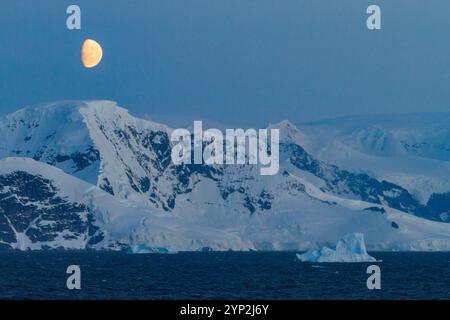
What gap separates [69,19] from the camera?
4031 cm

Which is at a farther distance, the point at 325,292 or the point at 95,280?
the point at 95,280

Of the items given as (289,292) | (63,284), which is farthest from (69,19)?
(63,284)

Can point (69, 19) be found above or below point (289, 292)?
above

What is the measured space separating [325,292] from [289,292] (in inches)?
130
